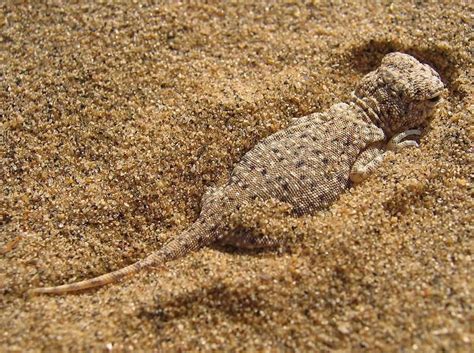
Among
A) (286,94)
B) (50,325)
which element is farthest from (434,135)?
(50,325)

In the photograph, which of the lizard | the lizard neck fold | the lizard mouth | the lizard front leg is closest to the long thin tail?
the lizard

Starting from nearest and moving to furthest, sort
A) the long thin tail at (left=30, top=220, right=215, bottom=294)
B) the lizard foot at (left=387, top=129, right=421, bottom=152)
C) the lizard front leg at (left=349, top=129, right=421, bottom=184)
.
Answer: the long thin tail at (left=30, top=220, right=215, bottom=294)
the lizard front leg at (left=349, top=129, right=421, bottom=184)
the lizard foot at (left=387, top=129, right=421, bottom=152)

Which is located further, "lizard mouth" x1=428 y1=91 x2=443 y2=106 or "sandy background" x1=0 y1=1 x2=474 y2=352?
"lizard mouth" x1=428 y1=91 x2=443 y2=106

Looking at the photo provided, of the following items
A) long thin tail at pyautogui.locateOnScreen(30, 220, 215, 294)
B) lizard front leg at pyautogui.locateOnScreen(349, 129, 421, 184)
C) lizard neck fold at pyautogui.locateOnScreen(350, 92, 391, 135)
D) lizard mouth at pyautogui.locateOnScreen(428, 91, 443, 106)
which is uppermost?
lizard mouth at pyautogui.locateOnScreen(428, 91, 443, 106)

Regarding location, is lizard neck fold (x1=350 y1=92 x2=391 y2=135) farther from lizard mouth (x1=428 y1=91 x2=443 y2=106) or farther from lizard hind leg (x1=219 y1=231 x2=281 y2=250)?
lizard hind leg (x1=219 y1=231 x2=281 y2=250)

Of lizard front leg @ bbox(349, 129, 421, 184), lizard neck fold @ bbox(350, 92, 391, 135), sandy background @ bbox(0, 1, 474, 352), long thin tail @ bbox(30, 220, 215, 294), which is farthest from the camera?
lizard neck fold @ bbox(350, 92, 391, 135)

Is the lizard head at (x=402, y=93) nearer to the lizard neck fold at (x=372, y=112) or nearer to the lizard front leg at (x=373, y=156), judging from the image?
the lizard neck fold at (x=372, y=112)

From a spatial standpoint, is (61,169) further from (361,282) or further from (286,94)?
(361,282)
